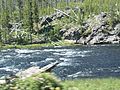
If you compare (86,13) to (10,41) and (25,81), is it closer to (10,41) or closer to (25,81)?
(10,41)

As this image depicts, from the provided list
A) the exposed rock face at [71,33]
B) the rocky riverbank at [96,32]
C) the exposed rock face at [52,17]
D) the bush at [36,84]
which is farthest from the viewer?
the exposed rock face at [52,17]

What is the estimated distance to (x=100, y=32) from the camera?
14550cm

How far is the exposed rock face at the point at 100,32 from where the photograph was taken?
138 meters

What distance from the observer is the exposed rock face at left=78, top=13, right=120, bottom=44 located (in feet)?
453

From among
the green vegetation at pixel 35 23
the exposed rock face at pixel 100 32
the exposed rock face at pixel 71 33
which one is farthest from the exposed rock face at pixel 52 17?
the exposed rock face at pixel 100 32

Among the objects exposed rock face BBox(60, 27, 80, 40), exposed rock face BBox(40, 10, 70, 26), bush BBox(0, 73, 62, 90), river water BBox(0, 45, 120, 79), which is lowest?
river water BBox(0, 45, 120, 79)

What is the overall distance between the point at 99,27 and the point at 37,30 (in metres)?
32.7

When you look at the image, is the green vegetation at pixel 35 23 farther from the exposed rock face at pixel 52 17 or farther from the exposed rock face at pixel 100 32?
the exposed rock face at pixel 100 32

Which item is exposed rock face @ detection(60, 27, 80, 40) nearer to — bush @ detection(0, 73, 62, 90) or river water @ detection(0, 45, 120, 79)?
river water @ detection(0, 45, 120, 79)

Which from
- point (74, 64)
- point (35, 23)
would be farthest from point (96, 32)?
point (74, 64)

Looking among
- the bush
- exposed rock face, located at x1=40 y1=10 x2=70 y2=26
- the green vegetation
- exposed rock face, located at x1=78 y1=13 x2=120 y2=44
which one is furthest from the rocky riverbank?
the bush

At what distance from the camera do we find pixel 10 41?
14862 centimetres

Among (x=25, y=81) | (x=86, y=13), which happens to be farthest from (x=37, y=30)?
(x=25, y=81)

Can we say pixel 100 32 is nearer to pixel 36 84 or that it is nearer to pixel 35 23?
pixel 35 23
